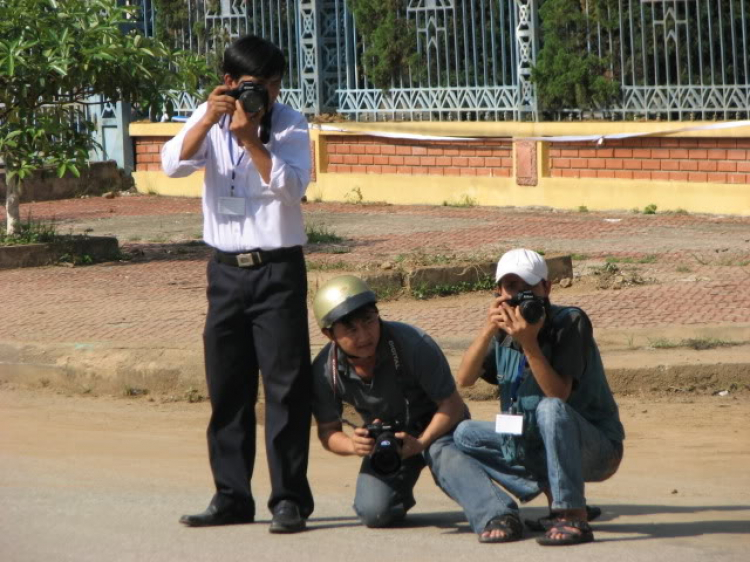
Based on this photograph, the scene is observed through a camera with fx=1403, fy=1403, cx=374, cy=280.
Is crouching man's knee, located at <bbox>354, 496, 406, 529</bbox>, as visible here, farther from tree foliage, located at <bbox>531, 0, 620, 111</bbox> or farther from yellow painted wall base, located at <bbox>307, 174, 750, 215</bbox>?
tree foliage, located at <bbox>531, 0, 620, 111</bbox>

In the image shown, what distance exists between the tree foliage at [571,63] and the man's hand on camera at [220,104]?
11.8 metres

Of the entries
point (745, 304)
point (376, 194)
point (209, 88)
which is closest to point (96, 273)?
point (209, 88)

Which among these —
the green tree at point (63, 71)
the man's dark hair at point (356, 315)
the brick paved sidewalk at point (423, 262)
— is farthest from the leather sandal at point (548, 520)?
the green tree at point (63, 71)

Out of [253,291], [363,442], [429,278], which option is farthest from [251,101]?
[429,278]

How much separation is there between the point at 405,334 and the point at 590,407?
0.70 metres

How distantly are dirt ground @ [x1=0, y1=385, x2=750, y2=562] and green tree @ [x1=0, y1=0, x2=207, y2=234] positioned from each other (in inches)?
186

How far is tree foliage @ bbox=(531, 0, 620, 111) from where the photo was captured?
16.1 meters

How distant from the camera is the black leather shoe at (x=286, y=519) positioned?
4.84 meters

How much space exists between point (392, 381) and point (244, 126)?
3.43 feet

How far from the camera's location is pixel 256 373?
198 inches

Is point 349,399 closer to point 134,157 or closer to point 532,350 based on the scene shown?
point 532,350

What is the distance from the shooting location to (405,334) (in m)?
4.96

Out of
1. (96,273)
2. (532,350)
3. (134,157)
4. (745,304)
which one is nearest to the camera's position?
(532,350)

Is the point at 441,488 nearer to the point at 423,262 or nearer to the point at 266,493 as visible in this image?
the point at 266,493
